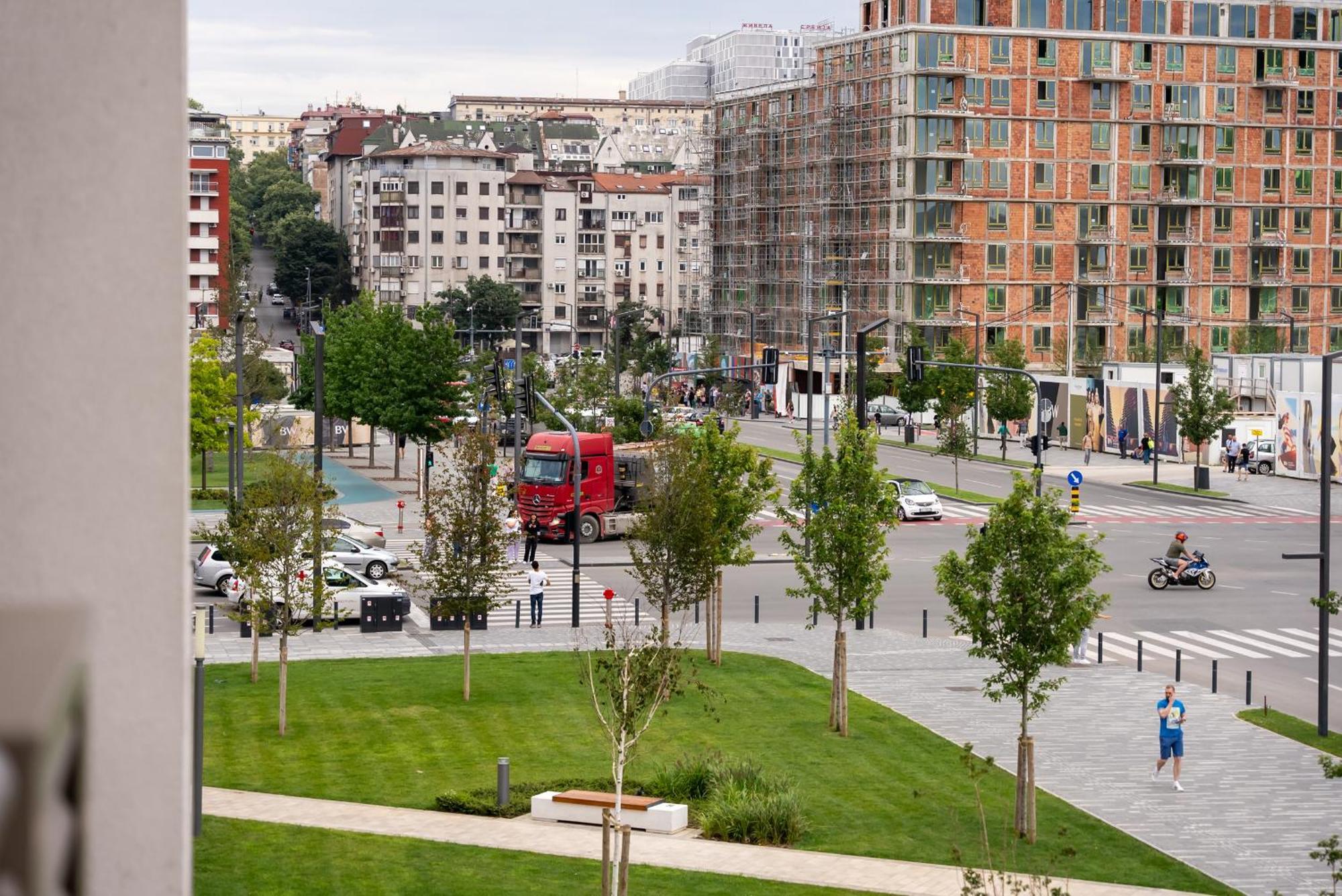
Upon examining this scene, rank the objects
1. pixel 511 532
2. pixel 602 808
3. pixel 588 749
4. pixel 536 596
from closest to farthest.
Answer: pixel 602 808 < pixel 588 749 < pixel 511 532 < pixel 536 596

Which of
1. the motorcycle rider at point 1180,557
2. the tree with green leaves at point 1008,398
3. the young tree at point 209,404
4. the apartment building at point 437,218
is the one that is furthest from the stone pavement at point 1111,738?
the apartment building at point 437,218

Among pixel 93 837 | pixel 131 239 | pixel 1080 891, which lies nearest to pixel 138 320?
pixel 131 239

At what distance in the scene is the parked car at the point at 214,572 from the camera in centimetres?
4134

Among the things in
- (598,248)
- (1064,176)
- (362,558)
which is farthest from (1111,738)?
(598,248)

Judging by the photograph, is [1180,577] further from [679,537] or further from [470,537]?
[470,537]

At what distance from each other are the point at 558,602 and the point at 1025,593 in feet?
71.1

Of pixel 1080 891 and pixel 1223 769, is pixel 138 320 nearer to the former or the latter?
pixel 1080 891

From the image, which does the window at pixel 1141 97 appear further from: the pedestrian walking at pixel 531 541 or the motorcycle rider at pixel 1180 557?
the pedestrian walking at pixel 531 541

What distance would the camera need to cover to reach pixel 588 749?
2538 cm

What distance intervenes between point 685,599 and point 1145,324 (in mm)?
82799

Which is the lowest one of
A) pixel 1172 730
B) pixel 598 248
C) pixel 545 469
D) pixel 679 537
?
pixel 1172 730

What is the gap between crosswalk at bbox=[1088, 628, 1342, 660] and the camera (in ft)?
115

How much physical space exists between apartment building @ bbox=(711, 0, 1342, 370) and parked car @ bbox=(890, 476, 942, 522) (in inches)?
1878

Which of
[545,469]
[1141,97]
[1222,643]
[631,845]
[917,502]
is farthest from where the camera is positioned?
[1141,97]
